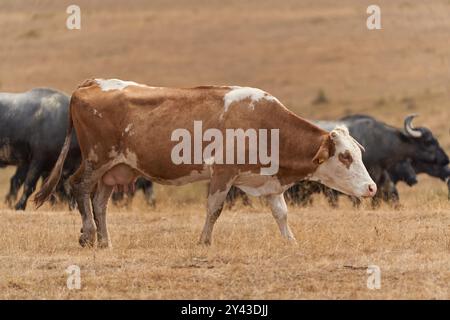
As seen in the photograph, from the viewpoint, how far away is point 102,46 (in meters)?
50.4

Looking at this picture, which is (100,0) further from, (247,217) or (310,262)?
(310,262)

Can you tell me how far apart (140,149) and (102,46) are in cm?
3712

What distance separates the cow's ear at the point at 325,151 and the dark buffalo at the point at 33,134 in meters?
7.20

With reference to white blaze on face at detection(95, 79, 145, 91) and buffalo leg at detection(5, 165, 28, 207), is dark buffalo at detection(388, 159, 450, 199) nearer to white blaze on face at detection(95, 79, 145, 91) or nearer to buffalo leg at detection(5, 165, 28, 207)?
buffalo leg at detection(5, 165, 28, 207)

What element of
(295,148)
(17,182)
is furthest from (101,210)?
(17,182)

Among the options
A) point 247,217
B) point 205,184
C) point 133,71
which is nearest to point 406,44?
point 133,71

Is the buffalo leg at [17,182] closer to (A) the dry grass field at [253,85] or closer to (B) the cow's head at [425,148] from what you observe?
(A) the dry grass field at [253,85]

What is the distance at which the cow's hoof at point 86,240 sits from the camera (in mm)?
13781

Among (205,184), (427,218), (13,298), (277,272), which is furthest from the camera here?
(205,184)

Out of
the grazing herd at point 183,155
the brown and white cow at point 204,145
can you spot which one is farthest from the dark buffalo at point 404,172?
the brown and white cow at point 204,145

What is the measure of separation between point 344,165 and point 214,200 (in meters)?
1.47

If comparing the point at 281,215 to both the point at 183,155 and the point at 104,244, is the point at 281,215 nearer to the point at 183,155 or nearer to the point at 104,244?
the point at 183,155

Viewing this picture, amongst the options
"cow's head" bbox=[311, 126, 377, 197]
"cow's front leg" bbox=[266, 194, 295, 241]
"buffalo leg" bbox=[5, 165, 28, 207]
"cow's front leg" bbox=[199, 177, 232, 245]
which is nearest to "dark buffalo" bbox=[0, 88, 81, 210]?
"buffalo leg" bbox=[5, 165, 28, 207]

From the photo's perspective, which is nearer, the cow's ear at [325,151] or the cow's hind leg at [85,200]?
the cow's ear at [325,151]
